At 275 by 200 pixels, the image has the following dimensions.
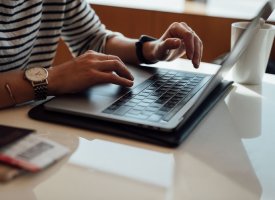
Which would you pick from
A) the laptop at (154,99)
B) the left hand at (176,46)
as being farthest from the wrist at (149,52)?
the laptop at (154,99)

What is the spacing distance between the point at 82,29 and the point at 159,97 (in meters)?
0.59

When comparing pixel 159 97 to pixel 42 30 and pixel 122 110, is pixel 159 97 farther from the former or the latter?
pixel 42 30

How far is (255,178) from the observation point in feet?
1.93

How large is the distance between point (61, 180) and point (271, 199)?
0.94 ft

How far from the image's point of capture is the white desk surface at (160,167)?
546 millimetres

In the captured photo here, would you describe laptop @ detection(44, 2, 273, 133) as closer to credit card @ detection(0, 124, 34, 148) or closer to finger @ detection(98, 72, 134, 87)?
finger @ detection(98, 72, 134, 87)

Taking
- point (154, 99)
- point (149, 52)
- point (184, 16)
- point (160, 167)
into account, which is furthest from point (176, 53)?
point (184, 16)

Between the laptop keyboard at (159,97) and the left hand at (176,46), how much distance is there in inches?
Answer: 2.4

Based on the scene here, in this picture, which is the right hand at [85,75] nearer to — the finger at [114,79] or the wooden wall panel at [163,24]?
the finger at [114,79]

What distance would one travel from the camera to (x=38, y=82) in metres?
0.84

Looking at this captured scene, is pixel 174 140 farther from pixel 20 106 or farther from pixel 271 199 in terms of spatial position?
pixel 20 106

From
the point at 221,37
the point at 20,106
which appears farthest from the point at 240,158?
the point at 221,37

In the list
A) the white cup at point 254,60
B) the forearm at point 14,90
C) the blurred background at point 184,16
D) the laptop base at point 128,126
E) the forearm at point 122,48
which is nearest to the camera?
the laptop base at point 128,126

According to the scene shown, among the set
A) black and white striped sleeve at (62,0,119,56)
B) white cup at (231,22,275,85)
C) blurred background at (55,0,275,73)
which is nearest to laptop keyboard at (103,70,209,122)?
white cup at (231,22,275,85)
